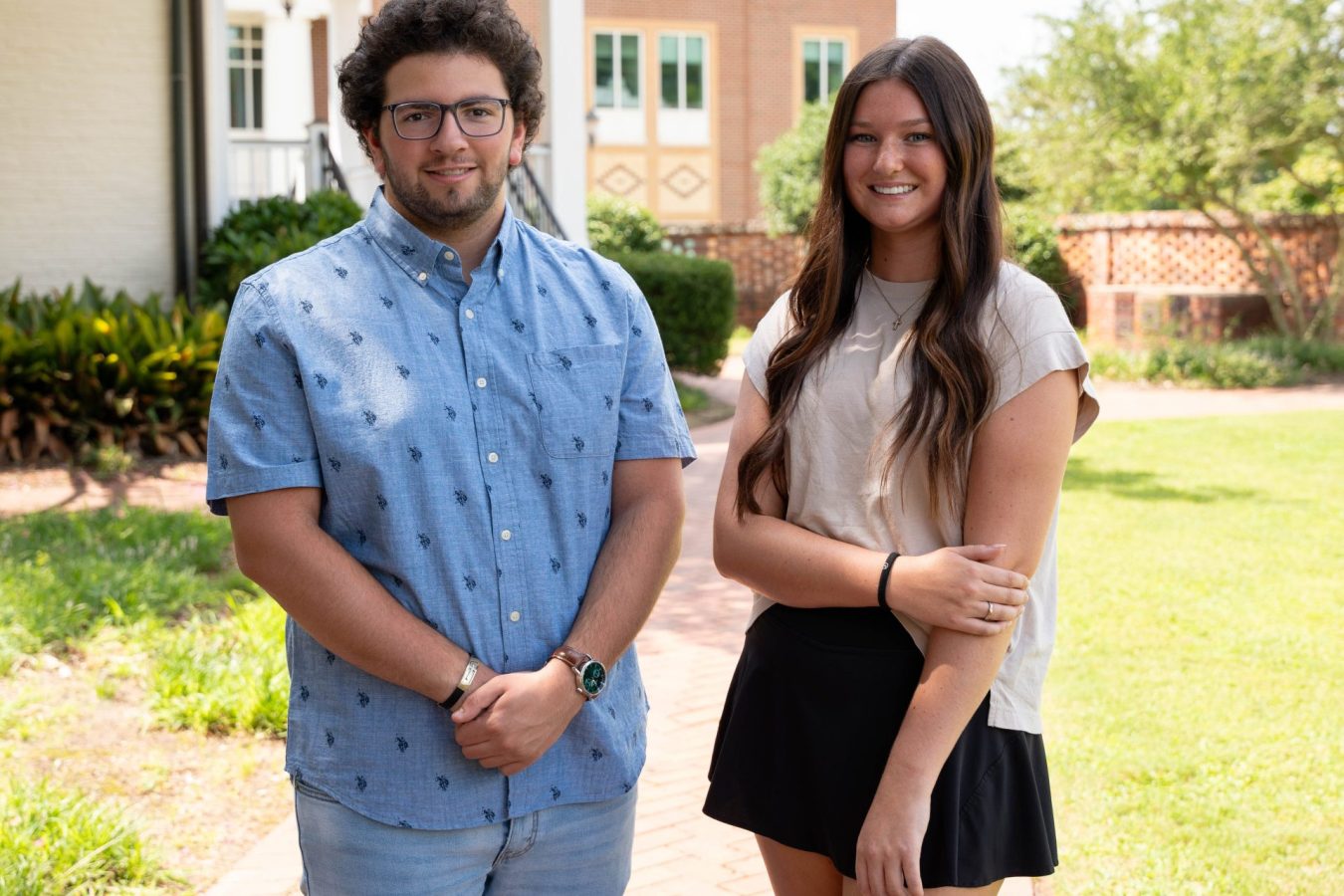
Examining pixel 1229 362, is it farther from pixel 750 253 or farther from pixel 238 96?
pixel 238 96

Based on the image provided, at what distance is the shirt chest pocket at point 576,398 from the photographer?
Answer: 214 cm

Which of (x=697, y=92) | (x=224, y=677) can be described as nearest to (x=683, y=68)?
(x=697, y=92)

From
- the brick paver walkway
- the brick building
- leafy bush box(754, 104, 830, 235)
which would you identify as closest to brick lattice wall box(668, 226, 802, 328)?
leafy bush box(754, 104, 830, 235)

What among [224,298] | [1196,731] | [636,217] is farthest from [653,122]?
[1196,731]

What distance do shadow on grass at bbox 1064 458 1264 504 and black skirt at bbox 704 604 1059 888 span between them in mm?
8820

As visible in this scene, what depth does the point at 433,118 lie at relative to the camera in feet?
6.87

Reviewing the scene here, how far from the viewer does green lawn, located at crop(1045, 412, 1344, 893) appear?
168 inches

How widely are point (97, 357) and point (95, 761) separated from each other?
5551 millimetres

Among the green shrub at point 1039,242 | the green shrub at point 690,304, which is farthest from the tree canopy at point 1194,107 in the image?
the green shrub at point 690,304

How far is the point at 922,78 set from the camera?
7.14 feet

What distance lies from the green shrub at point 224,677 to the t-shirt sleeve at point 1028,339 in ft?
12.2

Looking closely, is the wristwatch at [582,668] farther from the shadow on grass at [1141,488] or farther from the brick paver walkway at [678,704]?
the shadow on grass at [1141,488]

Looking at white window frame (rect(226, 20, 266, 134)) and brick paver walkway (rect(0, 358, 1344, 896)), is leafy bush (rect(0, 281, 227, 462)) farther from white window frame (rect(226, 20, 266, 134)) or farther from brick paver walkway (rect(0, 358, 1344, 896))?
white window frame (rect(226, 20, 266, 134))

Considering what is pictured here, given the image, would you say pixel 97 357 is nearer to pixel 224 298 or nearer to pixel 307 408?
pixel 224 298
